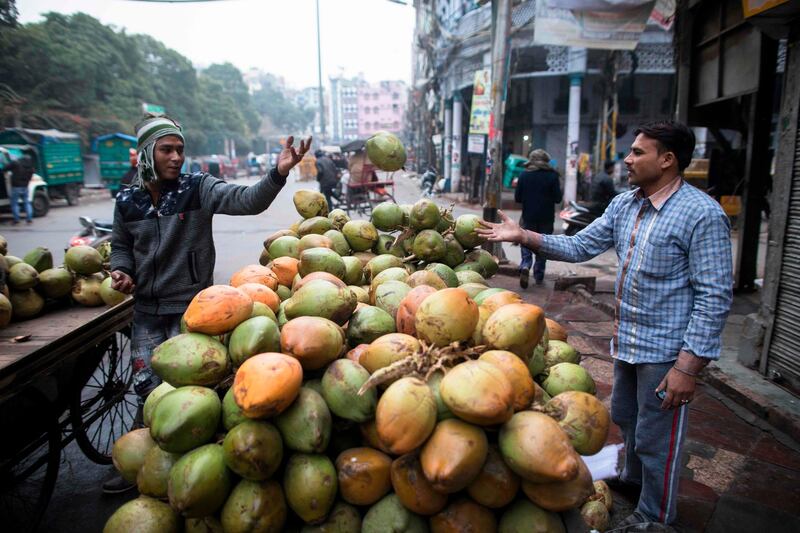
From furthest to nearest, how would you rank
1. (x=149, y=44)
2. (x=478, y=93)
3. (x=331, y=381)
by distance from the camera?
(x=149, y=44), (x=478, y=93), (x=331, y=381)

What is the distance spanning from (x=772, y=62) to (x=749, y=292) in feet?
9.12

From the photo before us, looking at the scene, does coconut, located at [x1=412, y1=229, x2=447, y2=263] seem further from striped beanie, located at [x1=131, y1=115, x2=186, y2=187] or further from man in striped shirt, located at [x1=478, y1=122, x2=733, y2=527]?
striped beanie, located at [x1=131, y1=115, x2=186, y2=187]

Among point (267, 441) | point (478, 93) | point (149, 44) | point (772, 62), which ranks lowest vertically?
point (267, 441)

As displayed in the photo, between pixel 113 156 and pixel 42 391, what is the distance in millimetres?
25546

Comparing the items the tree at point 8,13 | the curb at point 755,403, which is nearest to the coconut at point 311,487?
the curb at point 755,403

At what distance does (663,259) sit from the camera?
2168mm

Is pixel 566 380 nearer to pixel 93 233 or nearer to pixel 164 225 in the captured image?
pixel 164 225

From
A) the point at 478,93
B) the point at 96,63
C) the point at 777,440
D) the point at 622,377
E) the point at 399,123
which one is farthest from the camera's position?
the point at 399,123

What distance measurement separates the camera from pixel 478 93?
41.4ft

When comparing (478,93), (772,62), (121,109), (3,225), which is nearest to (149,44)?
(121,109)

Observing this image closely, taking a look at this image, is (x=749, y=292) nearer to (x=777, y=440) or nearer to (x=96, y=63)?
(x=777, y=440)

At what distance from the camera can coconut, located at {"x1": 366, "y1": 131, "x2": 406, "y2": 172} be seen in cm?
329

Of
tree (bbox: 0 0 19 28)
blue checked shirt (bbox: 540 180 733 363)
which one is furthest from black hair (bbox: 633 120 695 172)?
tree (bbox: 0 0 19 28)

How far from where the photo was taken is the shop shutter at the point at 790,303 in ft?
11.8
